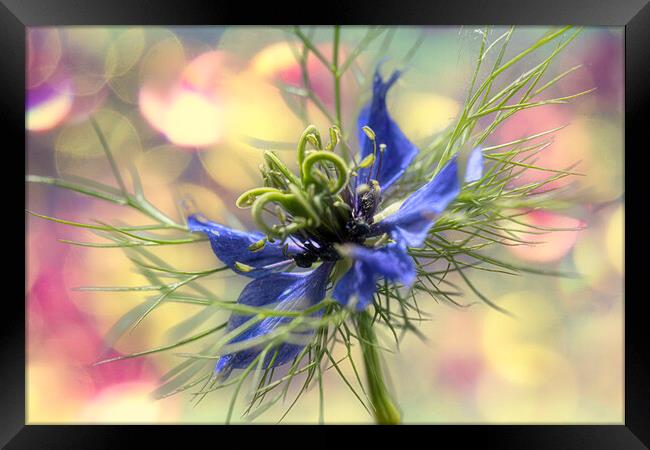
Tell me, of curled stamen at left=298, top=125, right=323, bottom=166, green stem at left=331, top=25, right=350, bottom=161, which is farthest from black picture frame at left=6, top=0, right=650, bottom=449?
curled stamen at left=298, top=125, right=323, bottom=166

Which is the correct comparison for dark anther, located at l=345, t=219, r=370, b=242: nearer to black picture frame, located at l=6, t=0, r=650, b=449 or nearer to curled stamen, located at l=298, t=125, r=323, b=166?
curled stamen, located at l=298, t=125, r=323, b=166

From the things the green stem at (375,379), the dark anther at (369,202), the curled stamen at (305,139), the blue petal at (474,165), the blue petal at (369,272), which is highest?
the curled stamen at (305,139)

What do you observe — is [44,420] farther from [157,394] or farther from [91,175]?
[157,394]

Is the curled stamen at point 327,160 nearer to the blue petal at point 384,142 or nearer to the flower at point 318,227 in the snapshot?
the flower at point 318,227

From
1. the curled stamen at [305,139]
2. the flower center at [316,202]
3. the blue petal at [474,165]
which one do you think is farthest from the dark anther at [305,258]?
the blue petal at [474,165]

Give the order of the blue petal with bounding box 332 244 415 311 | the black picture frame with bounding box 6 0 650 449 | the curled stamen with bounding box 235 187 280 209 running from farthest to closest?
the black picture frame with bounding box 6 0 650 449 < the curled stamen with bounding box 235 187 280 209 < the blue petal with bounding box 332 244 415 311
